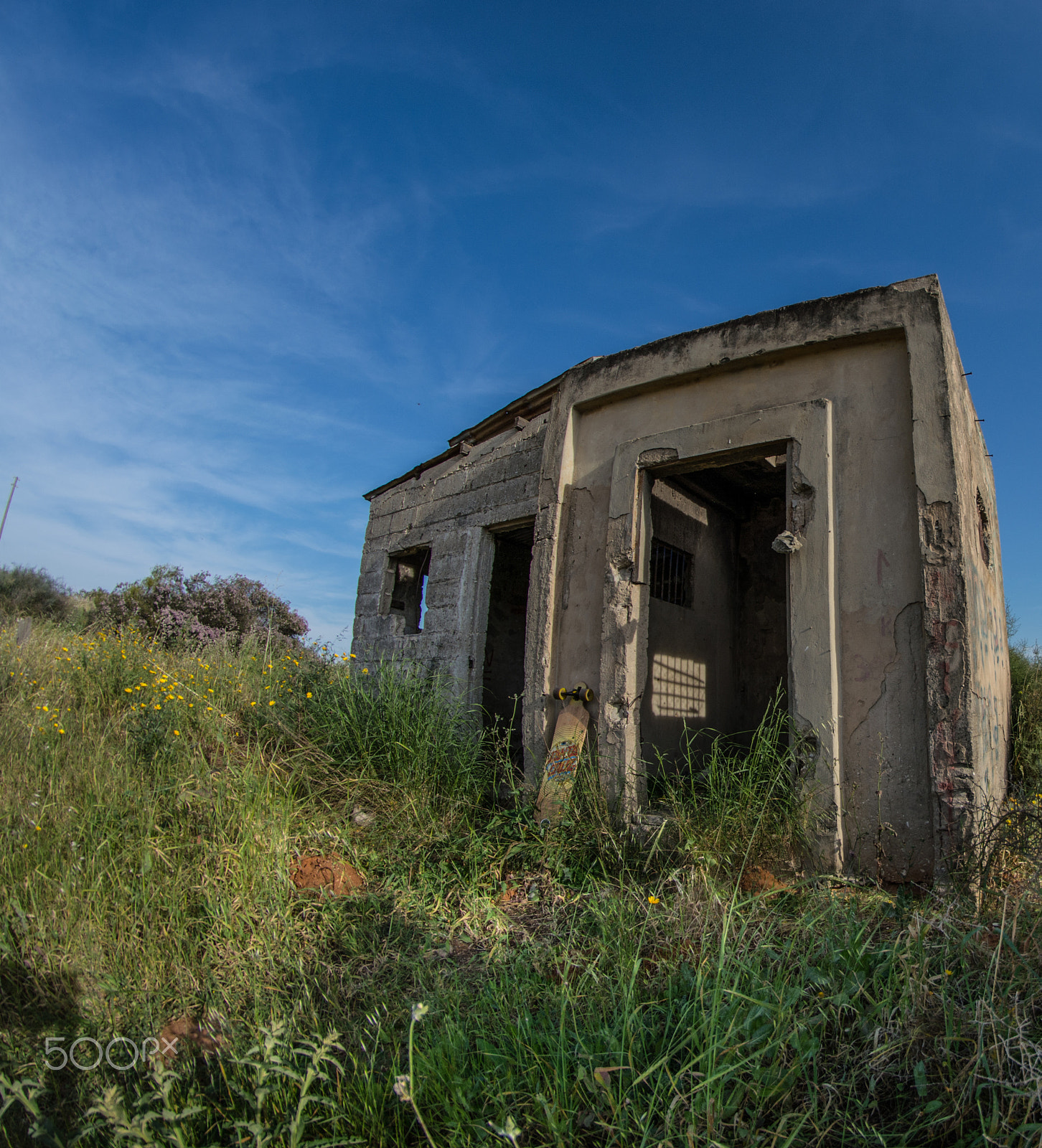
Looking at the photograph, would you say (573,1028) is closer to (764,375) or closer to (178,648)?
(764,375)

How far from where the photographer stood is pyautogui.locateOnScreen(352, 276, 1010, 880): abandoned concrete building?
13.0ft

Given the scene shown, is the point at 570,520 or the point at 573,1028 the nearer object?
the point at 573,1028

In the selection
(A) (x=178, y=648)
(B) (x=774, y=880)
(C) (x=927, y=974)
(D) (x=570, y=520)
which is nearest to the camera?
(C) (x=927, y=974)

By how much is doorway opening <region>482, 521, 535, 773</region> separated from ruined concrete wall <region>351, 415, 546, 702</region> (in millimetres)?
592

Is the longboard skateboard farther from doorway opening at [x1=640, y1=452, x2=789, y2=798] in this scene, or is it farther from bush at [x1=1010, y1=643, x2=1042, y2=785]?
bush at [x1=1010, y1=643, x2=1042, y2=785]

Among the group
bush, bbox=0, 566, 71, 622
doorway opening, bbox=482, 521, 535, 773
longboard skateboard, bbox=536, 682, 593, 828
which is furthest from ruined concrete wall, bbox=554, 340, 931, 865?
bush, bbox=0, 566, 71, 622

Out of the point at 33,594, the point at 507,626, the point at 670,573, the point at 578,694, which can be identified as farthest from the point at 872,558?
the point at 33,594

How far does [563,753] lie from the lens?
16.6 feet

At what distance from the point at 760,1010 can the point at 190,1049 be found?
7.14 feet

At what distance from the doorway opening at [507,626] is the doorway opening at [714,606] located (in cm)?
171

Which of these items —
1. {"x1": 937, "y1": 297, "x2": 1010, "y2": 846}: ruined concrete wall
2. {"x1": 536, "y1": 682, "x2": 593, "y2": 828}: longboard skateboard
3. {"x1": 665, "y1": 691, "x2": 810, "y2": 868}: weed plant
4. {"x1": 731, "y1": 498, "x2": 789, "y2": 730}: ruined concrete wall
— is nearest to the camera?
{"x1": 937, "y1": 297, "x2": 1010, "y2": 846}: ruined concrete wall

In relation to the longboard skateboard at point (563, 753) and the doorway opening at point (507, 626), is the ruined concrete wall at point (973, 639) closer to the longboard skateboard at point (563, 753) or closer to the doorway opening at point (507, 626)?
the longboard skateboard at point (563, 753)

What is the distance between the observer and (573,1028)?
2467mm

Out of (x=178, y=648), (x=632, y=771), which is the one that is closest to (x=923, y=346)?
(x=632, y=771)
